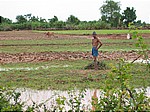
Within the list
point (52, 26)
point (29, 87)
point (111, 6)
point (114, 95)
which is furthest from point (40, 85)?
point (111, 6)

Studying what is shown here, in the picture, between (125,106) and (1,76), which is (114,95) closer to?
(125,106)

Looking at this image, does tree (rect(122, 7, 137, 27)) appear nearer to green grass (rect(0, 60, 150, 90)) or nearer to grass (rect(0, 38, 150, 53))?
grass (rect(0, 38, 150, 53))

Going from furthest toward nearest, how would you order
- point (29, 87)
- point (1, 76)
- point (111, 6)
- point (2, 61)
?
point (111, 6) < point (2, 61) < point (1, 76) < point (29, 87)

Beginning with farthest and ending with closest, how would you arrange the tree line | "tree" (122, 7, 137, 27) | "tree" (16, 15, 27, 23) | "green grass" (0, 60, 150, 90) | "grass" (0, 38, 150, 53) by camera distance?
"tree" (16, 15, 27, 23), "tree" (122, 7, 137, 27), the tree line, "grass" (0, 38, 150, 53), "green grass" (0, 60, 150, 90)

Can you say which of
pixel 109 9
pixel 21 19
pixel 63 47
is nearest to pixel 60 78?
pixel 63 47

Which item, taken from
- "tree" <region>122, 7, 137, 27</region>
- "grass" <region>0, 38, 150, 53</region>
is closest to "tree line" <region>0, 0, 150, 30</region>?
"tree" <region>122, 7, 137, 27</region>

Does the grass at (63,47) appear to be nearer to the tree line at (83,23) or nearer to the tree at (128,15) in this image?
the tree line at (83,23)

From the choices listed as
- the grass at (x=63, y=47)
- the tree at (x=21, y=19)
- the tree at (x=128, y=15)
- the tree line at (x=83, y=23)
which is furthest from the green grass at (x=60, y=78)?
the tree at (x=21, y=19)

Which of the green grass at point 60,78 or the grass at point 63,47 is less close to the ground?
the green grass at point 60,78

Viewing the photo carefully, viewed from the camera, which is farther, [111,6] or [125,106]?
[111,6]

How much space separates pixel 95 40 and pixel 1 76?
3.74 m

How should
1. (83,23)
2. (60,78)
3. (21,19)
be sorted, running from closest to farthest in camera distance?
(60,78) → (83,23) → (21,19)

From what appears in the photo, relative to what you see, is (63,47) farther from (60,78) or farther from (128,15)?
(128,15)

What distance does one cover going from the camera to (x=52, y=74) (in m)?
13.0
